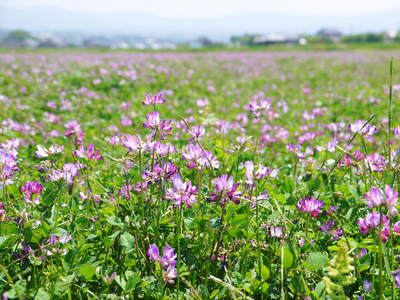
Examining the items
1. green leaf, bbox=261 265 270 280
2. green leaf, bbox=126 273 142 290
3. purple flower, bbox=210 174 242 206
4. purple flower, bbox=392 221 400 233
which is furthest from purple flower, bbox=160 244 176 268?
purple flower, bbox=392 221 400 233

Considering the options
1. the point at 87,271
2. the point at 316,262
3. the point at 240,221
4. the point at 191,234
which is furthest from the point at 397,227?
the point at 87,271

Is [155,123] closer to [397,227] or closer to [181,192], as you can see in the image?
[181,192]

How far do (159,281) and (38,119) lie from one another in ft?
16.9

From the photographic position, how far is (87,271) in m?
1.54

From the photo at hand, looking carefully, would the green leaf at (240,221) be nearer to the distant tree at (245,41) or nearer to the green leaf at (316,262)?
the green leaf at (316,262)

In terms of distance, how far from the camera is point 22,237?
1.72 m

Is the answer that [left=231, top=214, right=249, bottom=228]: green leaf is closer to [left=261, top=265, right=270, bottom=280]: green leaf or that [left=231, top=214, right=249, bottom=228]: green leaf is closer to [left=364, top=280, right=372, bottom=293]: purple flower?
[left=261, top=265, right=270, bottom=280]: green leaf

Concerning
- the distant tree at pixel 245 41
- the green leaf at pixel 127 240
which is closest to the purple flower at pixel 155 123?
the green leaf at pixel 127 240

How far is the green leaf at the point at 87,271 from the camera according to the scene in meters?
1.53

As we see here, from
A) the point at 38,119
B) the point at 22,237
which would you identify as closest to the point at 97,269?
the point at 22,237

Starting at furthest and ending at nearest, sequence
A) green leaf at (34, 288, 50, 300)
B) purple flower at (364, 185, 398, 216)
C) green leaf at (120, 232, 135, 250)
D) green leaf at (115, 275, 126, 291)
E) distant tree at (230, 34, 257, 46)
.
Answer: distant tree at (230, 34, 257, 46) < green leaf at (120, 232, 135, 250) < green leaf at (115, 275, 126, 291) < green leaf at (34, 288, 50, 300) < purple flower at (364, 185, 398, 216)

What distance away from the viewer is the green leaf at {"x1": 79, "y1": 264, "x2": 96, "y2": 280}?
1.53 metres

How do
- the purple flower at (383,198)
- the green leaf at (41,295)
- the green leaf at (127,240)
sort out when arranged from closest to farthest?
the purple flower at (383,198)
the green leaf at (41,295)
the green leaf at (127,240)

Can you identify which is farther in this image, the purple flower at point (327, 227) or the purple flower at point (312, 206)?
the purple flower at point (327, 227)
